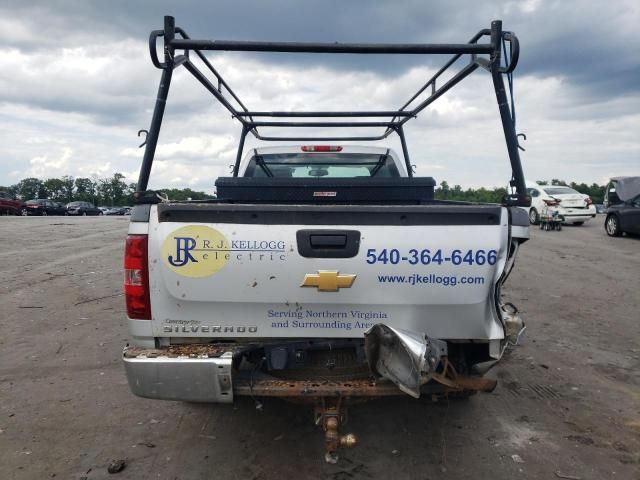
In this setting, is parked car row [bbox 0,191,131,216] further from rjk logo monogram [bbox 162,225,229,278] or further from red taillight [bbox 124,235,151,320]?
rjk logo monogram [bbox 162,225,229,278]

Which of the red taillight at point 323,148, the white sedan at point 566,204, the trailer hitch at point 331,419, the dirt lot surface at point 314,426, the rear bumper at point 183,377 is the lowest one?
the dirt lot surface at point 314,426

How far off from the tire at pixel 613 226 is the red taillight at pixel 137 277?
16.5 metres

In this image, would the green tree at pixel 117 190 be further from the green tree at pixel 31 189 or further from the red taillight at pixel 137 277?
the red taillight at pixel 137 277

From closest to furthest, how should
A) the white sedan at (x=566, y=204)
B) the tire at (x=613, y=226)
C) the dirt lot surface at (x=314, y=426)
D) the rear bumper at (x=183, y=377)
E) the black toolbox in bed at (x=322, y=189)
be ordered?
the rear bumper at (x=183, y=377) < the dirt lot surface at (x=314, y=426) < the black toolbox in bed at (x=322, y=189) < the tire at (x=613, y=226) < the white sedan at (x=566, y=204)

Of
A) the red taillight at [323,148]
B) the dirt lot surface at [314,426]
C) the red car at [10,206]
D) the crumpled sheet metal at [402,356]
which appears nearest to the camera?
the crumpled sheet metal at [402,356]

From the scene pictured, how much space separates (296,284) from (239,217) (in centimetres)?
50

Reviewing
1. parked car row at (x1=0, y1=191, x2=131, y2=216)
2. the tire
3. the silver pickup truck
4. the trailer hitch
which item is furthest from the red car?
the trailer hitch

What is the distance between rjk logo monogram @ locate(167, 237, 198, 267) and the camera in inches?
113

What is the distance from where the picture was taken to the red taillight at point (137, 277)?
114 inches

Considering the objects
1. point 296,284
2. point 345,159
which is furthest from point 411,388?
point 345,159

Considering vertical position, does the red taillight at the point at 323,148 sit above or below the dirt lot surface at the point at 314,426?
above

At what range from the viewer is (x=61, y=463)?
3277mm

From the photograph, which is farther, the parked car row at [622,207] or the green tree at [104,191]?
the green tree at [104,191]

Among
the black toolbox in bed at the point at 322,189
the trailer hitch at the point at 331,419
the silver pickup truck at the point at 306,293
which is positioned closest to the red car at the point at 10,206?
the black toolbox in bed at the point at 322,189
